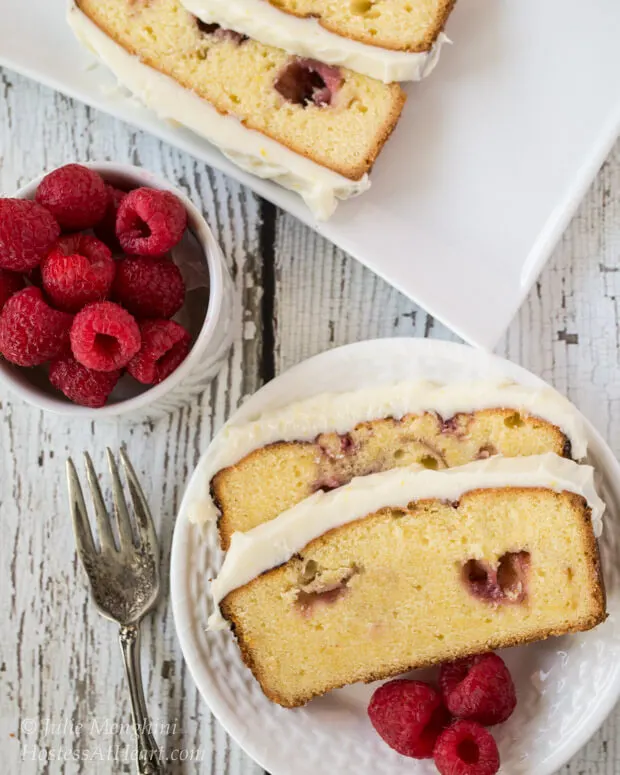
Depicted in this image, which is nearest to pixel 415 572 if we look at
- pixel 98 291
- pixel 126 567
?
pixel 126 567

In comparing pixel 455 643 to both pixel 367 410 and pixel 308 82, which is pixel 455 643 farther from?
pixel 308 82

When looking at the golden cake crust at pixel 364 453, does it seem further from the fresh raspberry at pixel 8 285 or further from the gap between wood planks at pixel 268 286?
the fresh raspberry at pixel 8 285

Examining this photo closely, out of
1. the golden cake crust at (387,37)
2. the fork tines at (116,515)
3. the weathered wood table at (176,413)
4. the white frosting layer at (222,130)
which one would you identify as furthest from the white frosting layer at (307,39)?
the fork tines at (116,515)

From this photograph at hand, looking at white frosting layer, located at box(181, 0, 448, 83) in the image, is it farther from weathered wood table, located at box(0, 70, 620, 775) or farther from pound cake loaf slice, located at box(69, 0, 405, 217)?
weathered wood table, located at box(0, 70, 620, 775)

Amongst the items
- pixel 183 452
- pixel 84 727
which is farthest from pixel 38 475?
pixel 84 727

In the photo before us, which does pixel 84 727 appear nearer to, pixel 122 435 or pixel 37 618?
pixel 37 618

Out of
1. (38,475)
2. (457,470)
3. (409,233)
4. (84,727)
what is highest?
(409,233)
